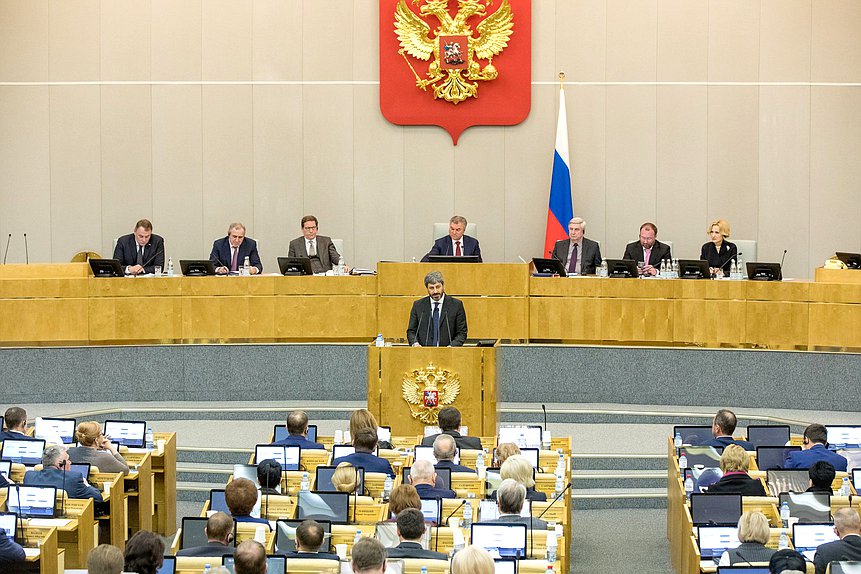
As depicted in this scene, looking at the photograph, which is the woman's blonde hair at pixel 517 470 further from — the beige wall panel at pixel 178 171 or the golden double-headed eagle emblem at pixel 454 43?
the beige wall panel at pixel 178 171

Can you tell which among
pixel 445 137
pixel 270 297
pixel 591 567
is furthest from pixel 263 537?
pixel 445 137

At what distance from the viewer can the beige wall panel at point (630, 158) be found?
15.9 m

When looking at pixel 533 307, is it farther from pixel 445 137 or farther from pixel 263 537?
pixel 263 537

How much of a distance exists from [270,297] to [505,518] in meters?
6.67

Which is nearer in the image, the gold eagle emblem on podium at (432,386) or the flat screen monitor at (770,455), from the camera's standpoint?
the flat screen monitor at (770,455)

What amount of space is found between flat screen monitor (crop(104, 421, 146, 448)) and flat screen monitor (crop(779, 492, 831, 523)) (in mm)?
4947

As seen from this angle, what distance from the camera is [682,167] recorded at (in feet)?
52.3

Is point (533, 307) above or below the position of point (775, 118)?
below

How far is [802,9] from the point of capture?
51.6ft

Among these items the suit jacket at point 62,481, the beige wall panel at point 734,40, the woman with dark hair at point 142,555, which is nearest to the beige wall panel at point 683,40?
the beige wall panel at point 734,40

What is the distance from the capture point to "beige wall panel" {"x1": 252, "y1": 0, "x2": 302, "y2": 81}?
1606 centimetres

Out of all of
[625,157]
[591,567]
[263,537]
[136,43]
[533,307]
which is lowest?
[591,567]

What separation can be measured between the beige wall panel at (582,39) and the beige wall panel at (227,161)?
4.10 meters

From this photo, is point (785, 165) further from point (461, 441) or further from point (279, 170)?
point (461, 441)
